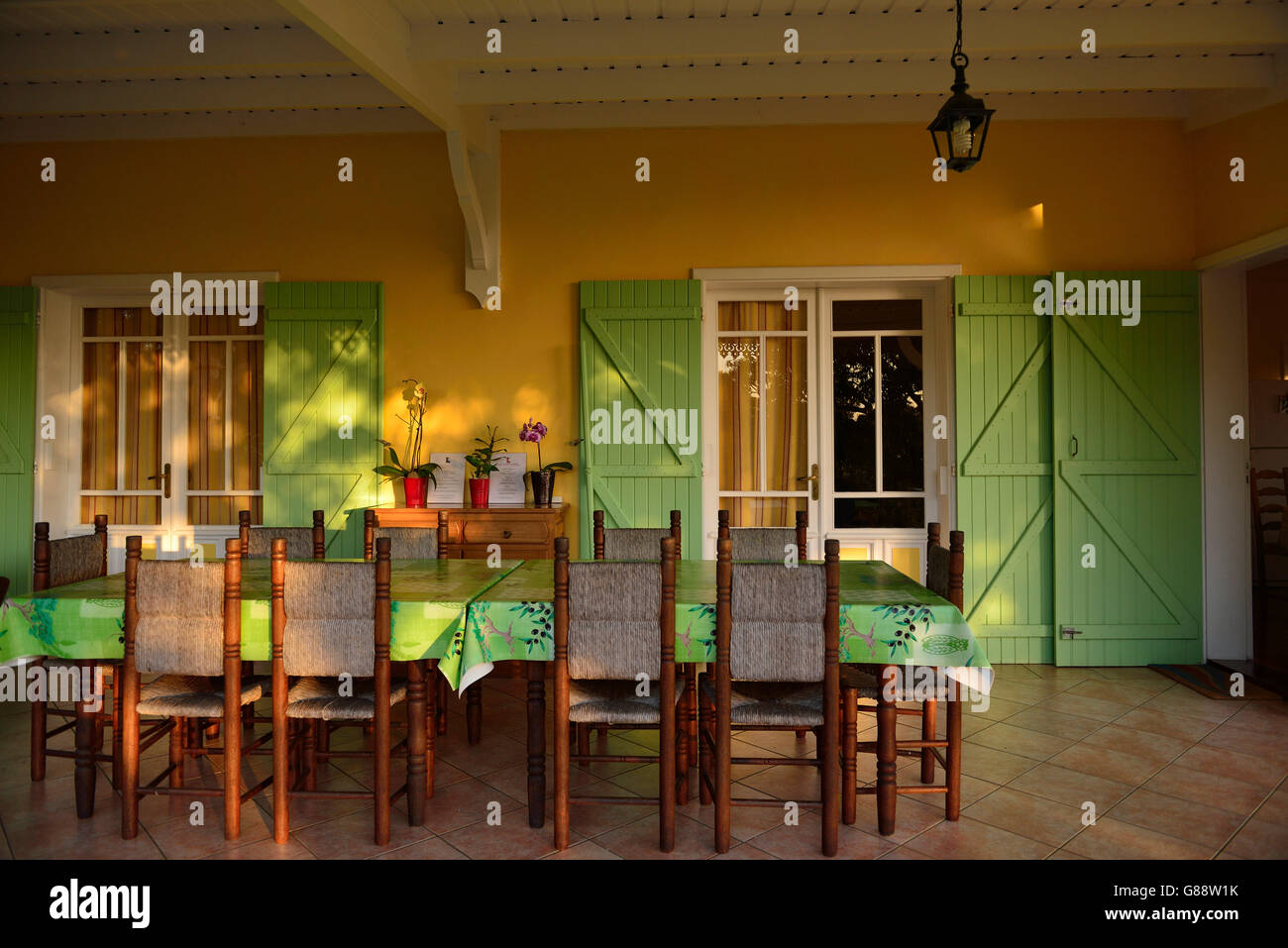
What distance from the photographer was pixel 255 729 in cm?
408

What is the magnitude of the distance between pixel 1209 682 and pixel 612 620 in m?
3.96

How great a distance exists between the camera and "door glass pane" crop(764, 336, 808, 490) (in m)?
5.61

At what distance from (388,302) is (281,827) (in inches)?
143

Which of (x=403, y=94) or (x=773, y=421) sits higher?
(x=403, y=94)

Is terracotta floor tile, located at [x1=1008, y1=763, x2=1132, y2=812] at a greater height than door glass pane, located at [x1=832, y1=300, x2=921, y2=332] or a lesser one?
lesser

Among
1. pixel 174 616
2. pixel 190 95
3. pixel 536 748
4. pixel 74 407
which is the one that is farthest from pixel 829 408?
pixel 74 407

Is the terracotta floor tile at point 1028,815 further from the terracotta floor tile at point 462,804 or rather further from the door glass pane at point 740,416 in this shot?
the door glass pane at point 740,416

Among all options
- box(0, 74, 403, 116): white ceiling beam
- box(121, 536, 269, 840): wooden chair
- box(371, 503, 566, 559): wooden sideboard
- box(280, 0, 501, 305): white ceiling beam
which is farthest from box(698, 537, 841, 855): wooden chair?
box(0, 74, 403, 116): white ceiling beam

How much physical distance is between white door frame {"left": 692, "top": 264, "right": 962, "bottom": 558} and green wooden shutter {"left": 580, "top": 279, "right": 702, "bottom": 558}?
0.12m

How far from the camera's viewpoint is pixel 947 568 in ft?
10.5

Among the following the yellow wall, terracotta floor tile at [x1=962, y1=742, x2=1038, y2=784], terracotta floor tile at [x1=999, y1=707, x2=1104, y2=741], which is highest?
the yellow wall

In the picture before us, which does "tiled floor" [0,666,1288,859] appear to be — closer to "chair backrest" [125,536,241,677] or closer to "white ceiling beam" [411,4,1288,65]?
"chair backrest" [125,536,241,677]
